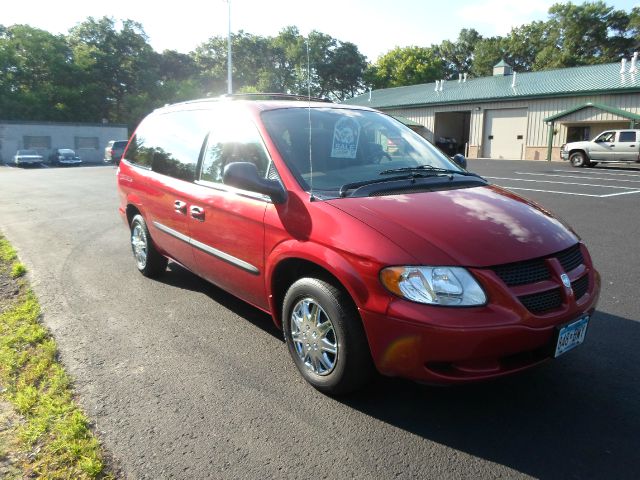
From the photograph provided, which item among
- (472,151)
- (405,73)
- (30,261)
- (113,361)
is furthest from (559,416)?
(405,73)

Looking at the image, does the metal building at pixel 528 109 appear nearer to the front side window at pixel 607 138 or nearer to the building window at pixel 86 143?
the front side window at pixel 607 138

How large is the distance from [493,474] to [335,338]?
102 cm

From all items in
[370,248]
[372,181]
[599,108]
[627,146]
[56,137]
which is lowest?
[370,248]

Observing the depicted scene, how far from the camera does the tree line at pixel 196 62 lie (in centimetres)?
5188

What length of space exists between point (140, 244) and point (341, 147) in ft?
9.53

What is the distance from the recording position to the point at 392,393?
9.93ft

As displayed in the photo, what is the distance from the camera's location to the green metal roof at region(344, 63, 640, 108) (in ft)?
96.7

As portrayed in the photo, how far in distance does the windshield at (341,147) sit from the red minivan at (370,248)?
0.01 m

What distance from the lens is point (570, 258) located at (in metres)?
2.84

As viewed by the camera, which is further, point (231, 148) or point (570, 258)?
point (231, 148)

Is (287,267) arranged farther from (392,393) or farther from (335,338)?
(392,393)

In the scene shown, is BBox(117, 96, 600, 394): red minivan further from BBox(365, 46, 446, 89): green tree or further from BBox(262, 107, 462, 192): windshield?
BBox(365, 46, 446, 89): green tree

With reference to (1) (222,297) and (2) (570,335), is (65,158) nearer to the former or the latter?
(1) (222,297)

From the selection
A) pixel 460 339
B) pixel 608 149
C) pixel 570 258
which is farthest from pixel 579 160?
pixel 460 339
